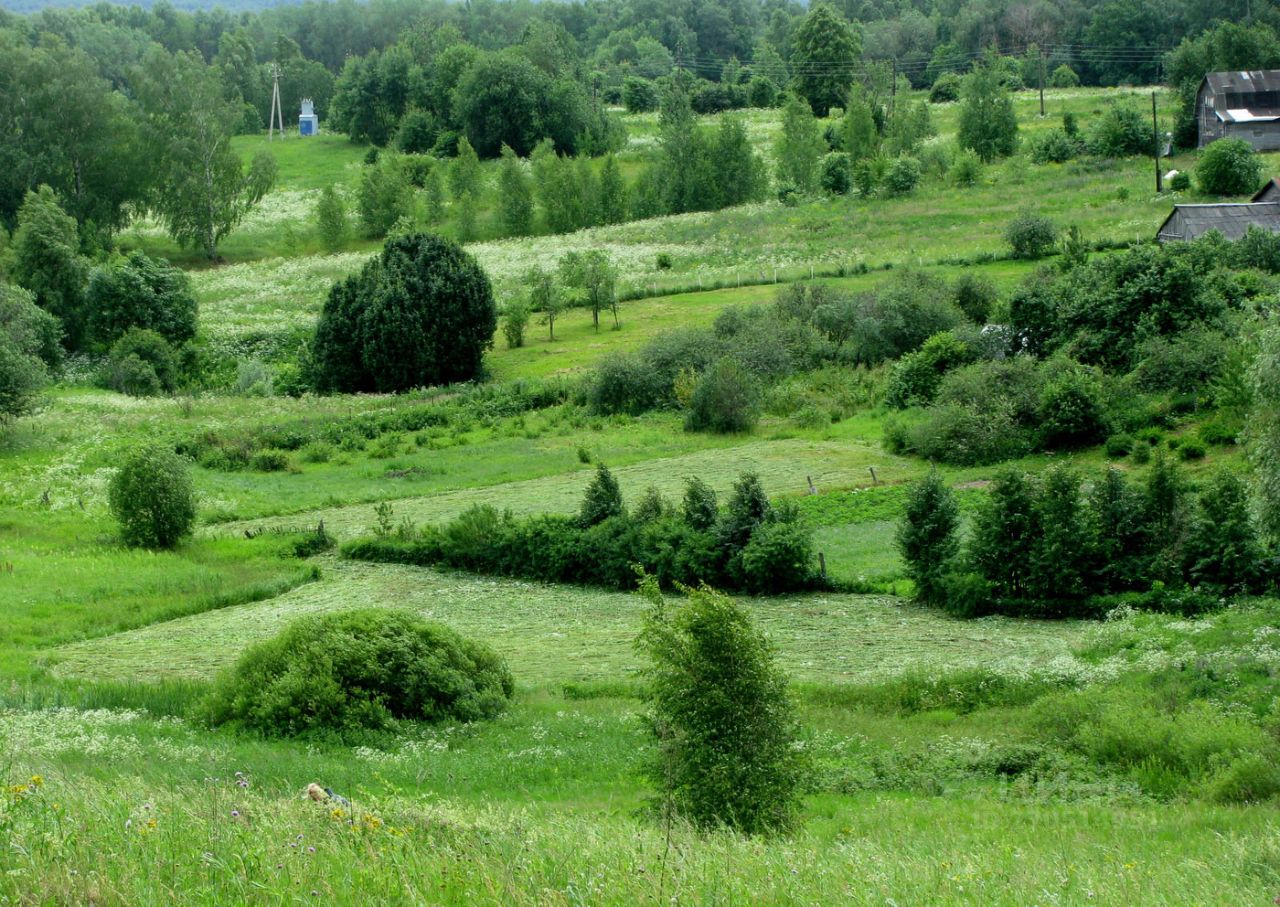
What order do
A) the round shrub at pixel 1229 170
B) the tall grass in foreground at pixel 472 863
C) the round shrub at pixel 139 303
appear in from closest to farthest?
the tall grass in foreground at pixel 472 863
the round shrub at pixel 139 303
the round shrub at pixel 1229 170

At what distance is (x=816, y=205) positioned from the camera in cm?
9712

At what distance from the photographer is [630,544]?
3438 cm

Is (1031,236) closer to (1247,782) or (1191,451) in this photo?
(1191,451)

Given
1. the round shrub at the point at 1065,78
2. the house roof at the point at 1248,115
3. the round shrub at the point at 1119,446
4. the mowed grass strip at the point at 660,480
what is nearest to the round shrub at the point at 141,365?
the mowed grass strip at the point at 660,480

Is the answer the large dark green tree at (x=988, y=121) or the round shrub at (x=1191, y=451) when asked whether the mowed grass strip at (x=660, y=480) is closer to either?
the round shrub at (x=1191, y=451)

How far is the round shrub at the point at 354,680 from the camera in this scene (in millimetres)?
21609

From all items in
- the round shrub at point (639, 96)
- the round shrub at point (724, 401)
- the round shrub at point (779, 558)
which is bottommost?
the round shrub at point (779, 558)

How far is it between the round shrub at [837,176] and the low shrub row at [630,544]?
222 feet

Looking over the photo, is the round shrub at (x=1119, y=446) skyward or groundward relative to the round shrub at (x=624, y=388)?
groundward

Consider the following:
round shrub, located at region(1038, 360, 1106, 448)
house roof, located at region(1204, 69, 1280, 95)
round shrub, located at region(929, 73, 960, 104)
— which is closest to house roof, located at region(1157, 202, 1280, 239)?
round shrub, located at region(1038, 360, 1106, 448)

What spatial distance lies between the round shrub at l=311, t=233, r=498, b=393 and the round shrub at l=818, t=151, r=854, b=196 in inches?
1586

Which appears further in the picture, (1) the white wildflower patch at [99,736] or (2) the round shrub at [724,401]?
(2) the round shrub at [724,401]

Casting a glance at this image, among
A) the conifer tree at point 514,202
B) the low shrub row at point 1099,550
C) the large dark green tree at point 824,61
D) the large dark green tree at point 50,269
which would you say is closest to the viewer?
the low shrub row at point 1099,550

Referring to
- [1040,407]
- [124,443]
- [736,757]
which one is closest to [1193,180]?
[1040,407]
